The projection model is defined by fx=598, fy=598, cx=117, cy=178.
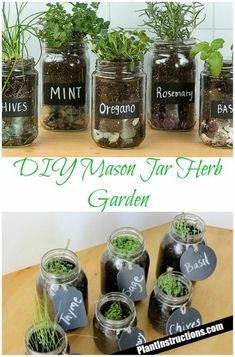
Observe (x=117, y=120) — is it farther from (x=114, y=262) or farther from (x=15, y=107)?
(x=114, y=262)

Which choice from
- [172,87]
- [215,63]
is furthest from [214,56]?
[172,87]

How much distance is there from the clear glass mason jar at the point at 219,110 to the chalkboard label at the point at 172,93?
0.09 m

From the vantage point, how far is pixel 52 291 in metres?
1.22

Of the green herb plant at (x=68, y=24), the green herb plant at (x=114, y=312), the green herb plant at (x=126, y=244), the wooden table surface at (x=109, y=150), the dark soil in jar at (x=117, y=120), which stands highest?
the green herb plant at (x=68, y=24)

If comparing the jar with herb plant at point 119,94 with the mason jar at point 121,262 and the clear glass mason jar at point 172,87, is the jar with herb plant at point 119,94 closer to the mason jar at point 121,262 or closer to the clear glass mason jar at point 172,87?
the clear glass mason jar at point 172,87

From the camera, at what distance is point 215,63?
3.48 ft

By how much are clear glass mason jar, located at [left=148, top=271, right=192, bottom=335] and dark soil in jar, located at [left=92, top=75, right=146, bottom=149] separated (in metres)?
0.35

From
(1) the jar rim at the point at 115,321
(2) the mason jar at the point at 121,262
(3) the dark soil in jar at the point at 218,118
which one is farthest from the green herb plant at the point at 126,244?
(3) the dark soil in jar at the point at 218,118

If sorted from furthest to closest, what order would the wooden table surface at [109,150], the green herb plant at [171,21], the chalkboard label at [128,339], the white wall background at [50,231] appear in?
the white wall background at [50,231], the green herb plant at [171,21], the chalkboard label at [128,339], the wooden table surface at [109,150]

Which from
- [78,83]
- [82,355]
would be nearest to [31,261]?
[82,355]

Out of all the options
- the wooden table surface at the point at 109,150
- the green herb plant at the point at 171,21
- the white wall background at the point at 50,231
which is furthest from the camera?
the white wall background at the point at 50,231

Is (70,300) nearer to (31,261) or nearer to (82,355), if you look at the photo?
(82,355)

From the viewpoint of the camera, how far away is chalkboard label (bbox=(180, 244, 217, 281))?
1.30 meters

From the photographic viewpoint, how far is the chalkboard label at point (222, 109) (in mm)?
1077
